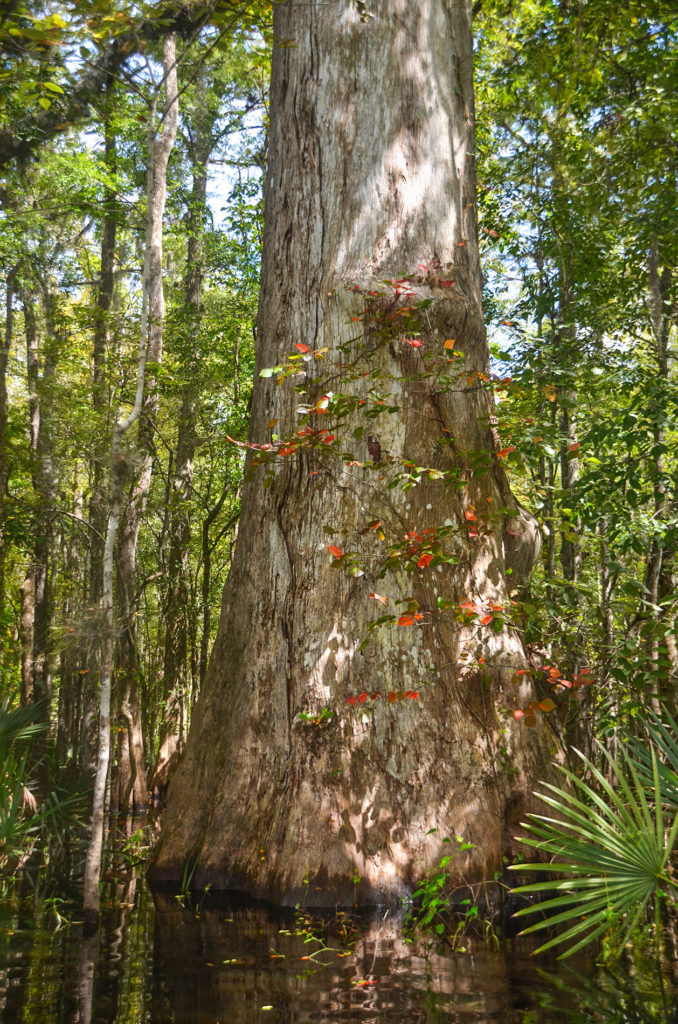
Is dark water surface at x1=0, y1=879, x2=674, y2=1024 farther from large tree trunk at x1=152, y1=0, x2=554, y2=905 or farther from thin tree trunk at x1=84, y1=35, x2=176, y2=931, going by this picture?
large tree trunk at x1=152, y1=0, x2=554, y2=905

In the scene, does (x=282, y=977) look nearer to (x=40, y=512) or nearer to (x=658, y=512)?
(x=658, y=512)

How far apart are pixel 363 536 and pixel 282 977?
2.10 m

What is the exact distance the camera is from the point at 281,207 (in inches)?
193

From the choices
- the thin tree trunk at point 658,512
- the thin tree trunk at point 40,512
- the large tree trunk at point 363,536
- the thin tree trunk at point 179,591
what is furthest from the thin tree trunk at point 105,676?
the thin tree trunk at point 179,591

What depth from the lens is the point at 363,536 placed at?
4.18m

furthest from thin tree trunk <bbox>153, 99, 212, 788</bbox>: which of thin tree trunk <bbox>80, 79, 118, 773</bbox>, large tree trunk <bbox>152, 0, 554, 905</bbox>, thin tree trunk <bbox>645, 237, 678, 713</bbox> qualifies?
thin tree trunk <bbox>645, 237, 678, 713</bbox>

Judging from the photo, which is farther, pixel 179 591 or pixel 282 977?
pixel 179 591

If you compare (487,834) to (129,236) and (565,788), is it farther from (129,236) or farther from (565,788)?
(129,236)

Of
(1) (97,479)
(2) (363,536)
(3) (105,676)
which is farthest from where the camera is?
(1) (97,479)

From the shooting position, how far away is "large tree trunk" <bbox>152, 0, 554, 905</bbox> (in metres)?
3.78

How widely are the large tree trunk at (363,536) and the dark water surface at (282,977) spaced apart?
1.22 ft

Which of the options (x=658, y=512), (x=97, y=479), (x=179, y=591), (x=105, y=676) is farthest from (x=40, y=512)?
(x=658, y=512)

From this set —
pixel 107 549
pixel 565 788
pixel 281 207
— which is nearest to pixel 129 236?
pixel 281 207

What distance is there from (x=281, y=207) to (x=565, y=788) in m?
3.82
